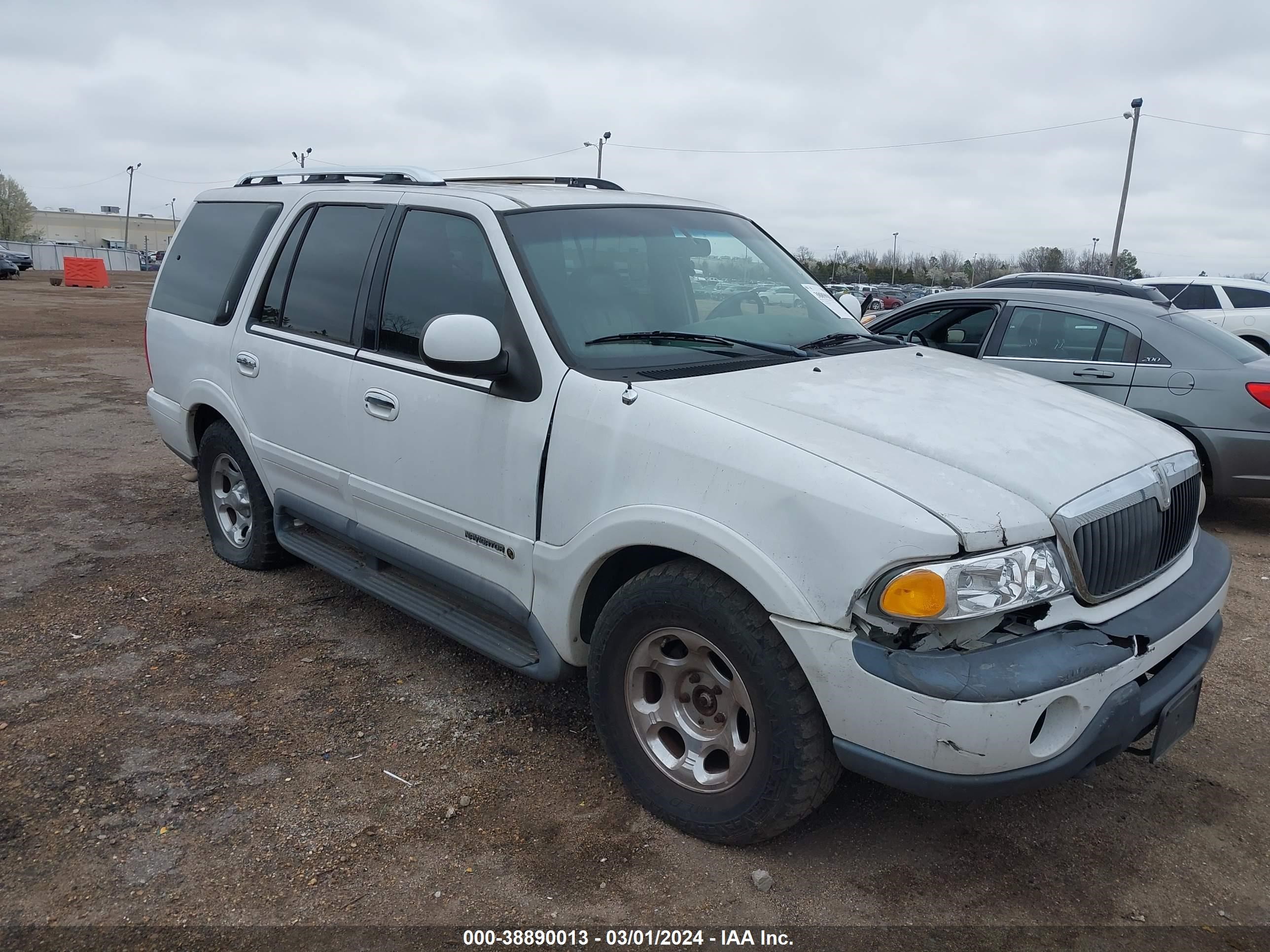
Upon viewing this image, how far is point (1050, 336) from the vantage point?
23.0ft

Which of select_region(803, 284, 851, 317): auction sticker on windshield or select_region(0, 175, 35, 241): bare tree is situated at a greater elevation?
select_region(0, 175, 35, 241): bare tree

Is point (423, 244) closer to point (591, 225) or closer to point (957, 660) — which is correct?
point (591, 225)

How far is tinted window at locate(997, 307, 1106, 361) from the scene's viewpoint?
6.85 metres

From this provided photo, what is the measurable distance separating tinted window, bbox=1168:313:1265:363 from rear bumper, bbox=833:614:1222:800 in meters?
4.78

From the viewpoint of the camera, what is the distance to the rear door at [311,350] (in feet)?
13.2

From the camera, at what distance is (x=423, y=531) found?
3705 mm

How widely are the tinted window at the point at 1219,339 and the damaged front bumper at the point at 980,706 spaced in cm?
482

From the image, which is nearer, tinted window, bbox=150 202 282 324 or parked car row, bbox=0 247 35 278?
tinted window, bbox=150 202 282 324

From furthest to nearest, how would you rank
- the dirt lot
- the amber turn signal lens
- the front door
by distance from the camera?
the front door
the dirt lot
the amber turn signal lens

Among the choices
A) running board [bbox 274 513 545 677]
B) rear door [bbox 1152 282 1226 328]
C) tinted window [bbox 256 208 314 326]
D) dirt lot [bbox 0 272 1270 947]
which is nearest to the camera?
dirt lot [bbox 0 272 1270 947]

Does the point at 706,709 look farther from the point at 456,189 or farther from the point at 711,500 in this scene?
the point at 456,189

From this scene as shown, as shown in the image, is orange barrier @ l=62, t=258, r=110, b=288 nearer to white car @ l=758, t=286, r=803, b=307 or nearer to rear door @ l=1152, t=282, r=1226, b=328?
rear door @ l=1152, t=282, r=1226, b=328

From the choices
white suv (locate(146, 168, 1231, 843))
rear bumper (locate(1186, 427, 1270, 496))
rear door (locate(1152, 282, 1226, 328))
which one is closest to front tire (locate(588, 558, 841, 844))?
white suv (locate(146, 168, 1231, 843))

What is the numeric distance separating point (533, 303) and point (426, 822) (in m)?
1.74
